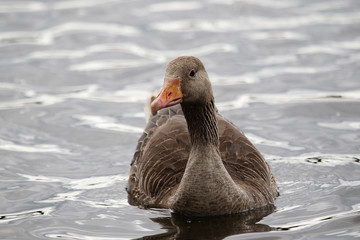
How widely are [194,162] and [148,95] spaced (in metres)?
6.47

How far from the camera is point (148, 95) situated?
53.0ft

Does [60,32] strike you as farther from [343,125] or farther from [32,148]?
[343,125]

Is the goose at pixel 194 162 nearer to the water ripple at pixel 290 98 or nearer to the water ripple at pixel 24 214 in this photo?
the water ripple at pixel 24 214

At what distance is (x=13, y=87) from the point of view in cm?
1683

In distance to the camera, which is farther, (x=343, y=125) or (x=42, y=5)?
(x=42, y=5)

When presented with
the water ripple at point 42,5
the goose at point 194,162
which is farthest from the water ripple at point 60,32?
the goose at point 194,162

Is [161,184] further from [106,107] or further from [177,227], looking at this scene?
[106,107]

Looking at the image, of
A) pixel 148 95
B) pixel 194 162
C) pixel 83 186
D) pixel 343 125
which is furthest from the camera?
pixel 148 95

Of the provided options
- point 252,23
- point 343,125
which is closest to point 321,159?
point 343,125

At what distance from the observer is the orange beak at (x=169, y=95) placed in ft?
29.7

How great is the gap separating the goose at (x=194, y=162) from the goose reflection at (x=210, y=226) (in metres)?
0.10

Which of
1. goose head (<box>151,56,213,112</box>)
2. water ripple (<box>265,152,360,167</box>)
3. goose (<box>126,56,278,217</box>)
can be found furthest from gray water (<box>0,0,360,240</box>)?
goose head (<box>151,56,213,112</box>)

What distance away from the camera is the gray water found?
10.1 m

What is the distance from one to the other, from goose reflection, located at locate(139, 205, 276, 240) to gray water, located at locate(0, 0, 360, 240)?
3cm
